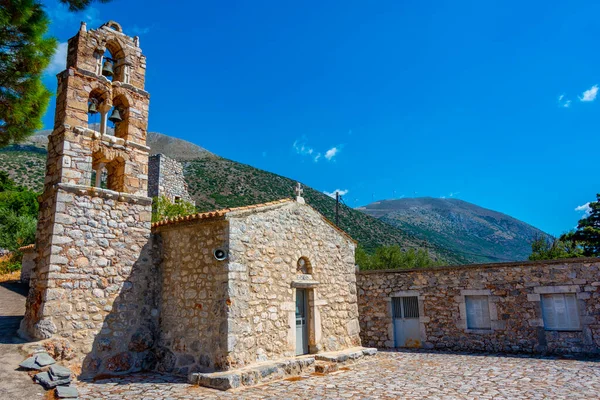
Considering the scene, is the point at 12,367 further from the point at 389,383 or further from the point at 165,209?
the point at 165,209

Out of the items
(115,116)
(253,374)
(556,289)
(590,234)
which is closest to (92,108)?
(115,116)

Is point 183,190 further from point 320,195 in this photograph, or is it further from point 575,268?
point 575,268

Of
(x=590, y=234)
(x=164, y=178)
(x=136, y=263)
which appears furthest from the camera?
(x=164, y=178)

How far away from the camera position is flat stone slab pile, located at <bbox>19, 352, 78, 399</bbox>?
7.00 meters

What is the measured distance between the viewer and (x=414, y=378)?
9.40 meters

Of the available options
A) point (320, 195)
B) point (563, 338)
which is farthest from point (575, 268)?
point (320, 195)

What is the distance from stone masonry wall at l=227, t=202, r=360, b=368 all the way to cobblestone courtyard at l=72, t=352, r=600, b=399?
3.72ft

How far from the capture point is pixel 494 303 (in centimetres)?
1382

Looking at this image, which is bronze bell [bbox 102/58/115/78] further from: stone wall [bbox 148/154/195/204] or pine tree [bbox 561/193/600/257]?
pine tree [bbox 561/193/600/257]

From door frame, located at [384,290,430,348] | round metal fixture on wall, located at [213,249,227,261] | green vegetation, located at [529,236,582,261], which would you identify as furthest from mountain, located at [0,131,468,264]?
round metal fixture on wall, located at [213,249,227,261]

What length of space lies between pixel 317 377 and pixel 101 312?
5116 millimetres

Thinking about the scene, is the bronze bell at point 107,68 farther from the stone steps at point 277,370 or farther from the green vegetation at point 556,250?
the green vegetation at point 556,250

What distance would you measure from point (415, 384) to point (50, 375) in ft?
22.9

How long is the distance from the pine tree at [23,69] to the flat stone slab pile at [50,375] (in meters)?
4.83
